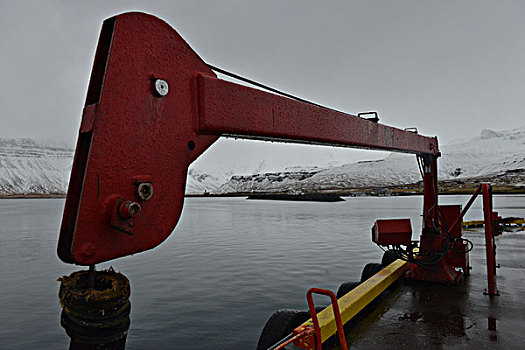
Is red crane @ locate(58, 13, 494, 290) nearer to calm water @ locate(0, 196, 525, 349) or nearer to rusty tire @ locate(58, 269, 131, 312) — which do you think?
rusty tire @ locate(58, 269, 131, 312)

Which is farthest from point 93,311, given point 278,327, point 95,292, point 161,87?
point 278,327

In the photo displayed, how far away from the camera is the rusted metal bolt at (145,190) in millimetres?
2023

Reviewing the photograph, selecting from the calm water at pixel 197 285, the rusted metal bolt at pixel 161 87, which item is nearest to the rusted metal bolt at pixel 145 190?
the rusted metal bolt at pixel 161 87

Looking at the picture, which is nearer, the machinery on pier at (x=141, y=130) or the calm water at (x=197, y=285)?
the machinery on pier at (x=141, y=130)

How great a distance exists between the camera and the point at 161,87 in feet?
7.16

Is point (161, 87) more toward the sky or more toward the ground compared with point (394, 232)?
more toward the sky

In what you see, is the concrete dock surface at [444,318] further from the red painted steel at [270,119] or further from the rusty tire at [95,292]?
the rusty tire at [95,292]

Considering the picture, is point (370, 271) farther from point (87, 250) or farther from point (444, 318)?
point (87, 250)

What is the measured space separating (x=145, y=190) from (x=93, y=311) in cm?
76

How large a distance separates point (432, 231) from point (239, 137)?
5179mm

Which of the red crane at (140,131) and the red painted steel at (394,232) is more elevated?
the red crane at (140,131)

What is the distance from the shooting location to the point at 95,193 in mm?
1853

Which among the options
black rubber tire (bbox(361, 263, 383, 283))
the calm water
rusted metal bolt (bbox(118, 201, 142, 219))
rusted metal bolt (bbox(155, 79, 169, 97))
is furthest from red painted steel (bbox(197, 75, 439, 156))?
the calm water

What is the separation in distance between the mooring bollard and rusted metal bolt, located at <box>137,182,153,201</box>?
1.96 feet
